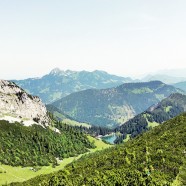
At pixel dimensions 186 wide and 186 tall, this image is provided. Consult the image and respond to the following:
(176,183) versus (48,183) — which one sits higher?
(176,183)

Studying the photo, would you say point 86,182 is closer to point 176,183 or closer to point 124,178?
point 124,178

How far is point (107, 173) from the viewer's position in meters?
194

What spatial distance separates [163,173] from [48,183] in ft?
221

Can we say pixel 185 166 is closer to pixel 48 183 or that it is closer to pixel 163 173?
pixel 163 173

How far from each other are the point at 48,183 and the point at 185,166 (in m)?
81.8

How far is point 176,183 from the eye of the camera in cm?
16600

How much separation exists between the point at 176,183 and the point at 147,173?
2215cm

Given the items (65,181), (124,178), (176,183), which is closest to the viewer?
(176,183)

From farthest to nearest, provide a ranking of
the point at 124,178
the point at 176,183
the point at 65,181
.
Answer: the point at 65,181 < the point at 124,178 < the point at 176,183

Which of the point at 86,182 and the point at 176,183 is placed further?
the point at 86,182

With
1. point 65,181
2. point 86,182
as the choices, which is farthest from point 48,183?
point 86,182

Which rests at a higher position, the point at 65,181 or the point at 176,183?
the point at 176,183

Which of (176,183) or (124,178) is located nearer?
(176,183)

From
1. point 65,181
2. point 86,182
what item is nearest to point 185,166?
point 86,182
